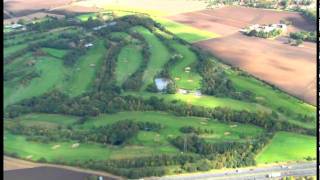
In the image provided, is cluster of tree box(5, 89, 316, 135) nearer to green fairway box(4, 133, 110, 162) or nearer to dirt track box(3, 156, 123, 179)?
green fairway box(4, 133, 110, 162)

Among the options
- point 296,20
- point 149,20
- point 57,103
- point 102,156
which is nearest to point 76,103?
point 57,103

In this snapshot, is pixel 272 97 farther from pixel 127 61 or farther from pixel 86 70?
pixel 86 70

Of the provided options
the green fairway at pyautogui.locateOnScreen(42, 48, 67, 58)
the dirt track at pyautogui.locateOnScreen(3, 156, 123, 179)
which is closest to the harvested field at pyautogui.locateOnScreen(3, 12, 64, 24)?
the green fairway at pyautogui.locateOnScreen(42, 48, 67, 58)

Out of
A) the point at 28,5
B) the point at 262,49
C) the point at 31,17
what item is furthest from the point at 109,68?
the point at 262,49

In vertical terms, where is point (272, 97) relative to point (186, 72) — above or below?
below

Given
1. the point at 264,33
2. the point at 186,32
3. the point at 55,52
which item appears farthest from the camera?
the point at 186,32

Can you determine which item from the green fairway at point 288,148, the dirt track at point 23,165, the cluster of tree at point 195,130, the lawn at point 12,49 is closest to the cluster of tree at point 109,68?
the cluster of tree at point 195,130

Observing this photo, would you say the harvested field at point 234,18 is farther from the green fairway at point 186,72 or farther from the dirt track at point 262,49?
the green fairway at point 186,72
